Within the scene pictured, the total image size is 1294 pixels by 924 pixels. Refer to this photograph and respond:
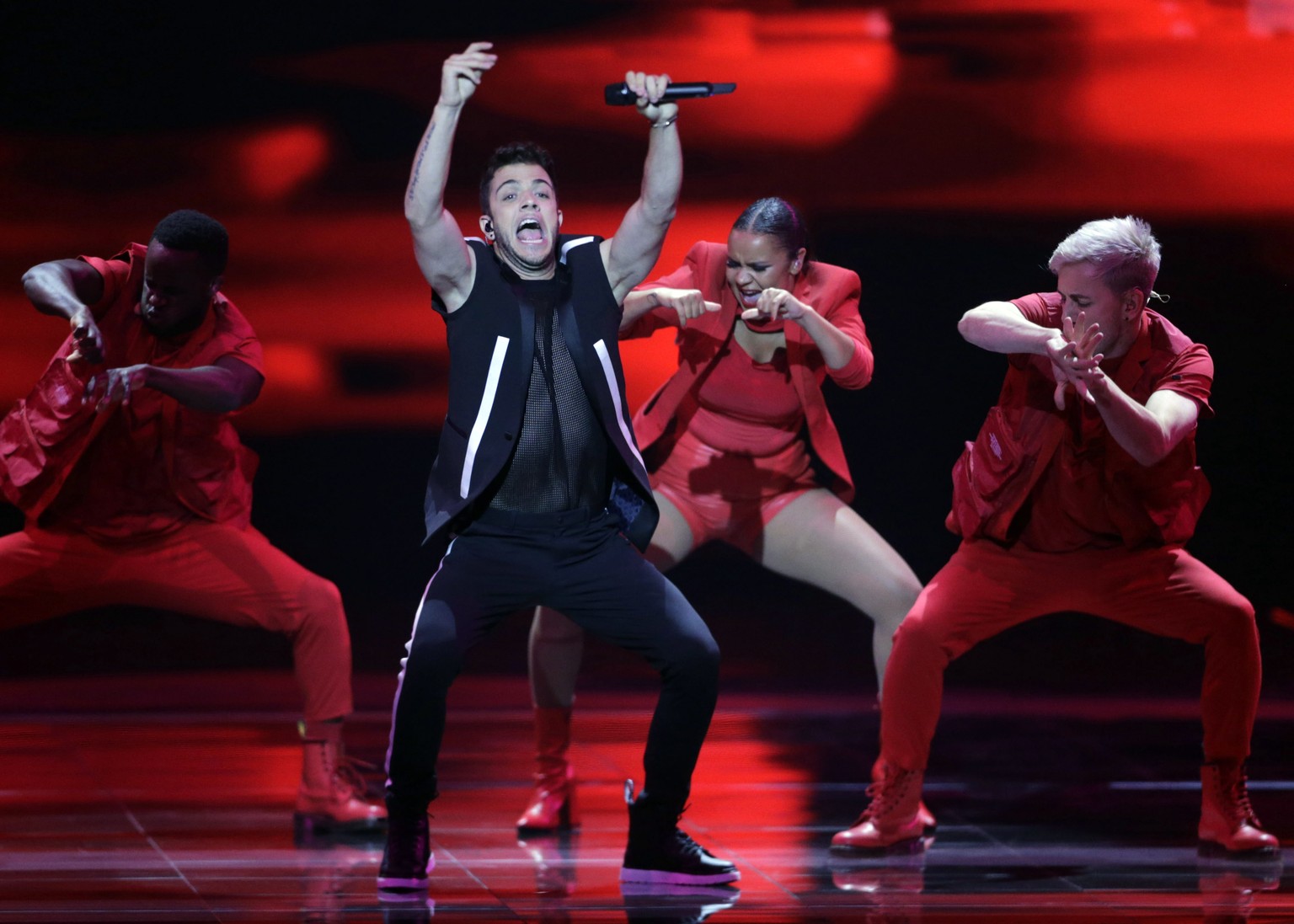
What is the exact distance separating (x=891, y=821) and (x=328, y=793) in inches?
48.1

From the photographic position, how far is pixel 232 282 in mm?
5414

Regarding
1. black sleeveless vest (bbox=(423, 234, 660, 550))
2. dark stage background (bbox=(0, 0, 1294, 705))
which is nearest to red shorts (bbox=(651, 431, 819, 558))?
black sleeveless vest (bbox=(423, 234, 660, 550))

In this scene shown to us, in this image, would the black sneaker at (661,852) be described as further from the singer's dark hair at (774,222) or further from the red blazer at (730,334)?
the singer's dark hair at (774,222)

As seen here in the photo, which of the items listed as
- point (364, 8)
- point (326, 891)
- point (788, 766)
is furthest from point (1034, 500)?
point (364, 8)

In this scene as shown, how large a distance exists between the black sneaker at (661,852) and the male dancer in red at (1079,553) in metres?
0.46

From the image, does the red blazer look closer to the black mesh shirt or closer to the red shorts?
the red shorts

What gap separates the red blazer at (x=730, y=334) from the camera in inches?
154

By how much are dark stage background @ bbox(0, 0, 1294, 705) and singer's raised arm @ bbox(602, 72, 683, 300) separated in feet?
7.18

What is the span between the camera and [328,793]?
12.5 ft

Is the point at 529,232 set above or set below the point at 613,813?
above

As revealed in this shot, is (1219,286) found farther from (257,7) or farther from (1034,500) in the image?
(257,7)

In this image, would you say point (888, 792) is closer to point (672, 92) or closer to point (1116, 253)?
point (1116, 253)

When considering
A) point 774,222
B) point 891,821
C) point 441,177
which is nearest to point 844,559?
point 891,821

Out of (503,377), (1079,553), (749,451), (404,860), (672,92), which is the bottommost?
(404,860)
